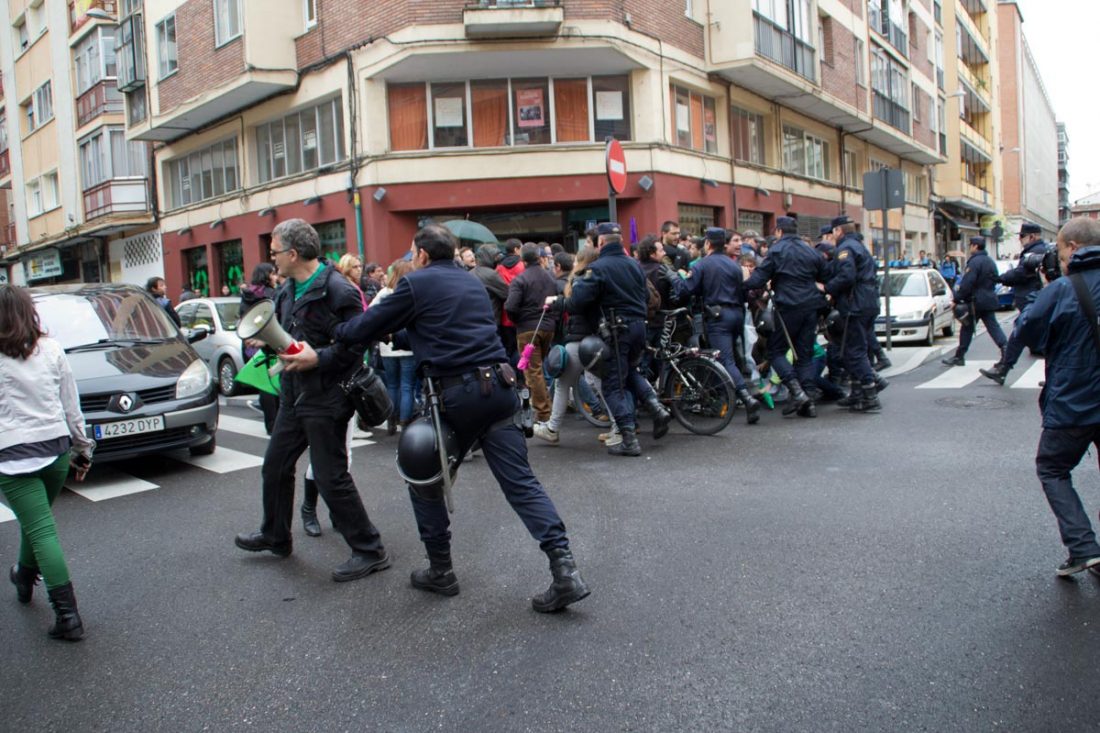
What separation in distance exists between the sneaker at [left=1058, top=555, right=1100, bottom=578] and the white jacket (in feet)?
15.7

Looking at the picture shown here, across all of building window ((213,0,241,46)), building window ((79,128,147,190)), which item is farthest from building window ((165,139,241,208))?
building window ((213,0,241,46))

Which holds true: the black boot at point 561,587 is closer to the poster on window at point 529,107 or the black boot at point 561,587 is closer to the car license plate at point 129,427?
the car license plate at point 129,427

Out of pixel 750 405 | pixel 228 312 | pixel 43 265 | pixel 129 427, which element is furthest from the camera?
pixel 43 265

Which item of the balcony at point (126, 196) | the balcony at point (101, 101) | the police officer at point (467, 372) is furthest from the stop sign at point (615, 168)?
the balcony at point (101, 101)

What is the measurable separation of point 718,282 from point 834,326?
182cm

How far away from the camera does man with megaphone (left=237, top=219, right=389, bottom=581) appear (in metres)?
4.66

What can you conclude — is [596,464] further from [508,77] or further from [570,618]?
[508,77]

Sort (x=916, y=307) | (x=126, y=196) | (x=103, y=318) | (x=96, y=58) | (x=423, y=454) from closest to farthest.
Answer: (x=423, y=454) < (x=103, y=318) < (x=916, y=307) < (x=126, y=196) < (x=96, y=58)

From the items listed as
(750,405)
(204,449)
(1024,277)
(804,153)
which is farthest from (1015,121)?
(204,449)

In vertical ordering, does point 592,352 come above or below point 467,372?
below

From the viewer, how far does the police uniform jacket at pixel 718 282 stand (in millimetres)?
9047

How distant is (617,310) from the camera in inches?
297

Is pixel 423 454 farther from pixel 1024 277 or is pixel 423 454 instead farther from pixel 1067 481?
pixel 1024 277

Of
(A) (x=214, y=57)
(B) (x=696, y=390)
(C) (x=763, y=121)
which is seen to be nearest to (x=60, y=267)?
(A) (x=214, y=57)
